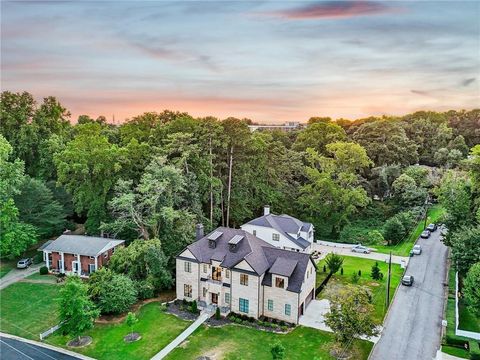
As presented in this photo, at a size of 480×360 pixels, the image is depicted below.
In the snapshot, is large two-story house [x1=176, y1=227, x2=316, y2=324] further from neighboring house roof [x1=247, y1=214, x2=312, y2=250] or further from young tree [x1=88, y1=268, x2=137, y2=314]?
neighboring house roof [x1=247, y1=214, x2=312, y2=250]

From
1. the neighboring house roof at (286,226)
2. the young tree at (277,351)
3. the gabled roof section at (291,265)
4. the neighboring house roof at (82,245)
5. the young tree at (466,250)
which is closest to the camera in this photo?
the young tree at (277,351)

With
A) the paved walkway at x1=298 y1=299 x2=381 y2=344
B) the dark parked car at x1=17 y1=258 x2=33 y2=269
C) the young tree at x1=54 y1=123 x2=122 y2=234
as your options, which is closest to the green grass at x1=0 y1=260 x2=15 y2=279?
the dark parked car at x1=17 y1=258 x2=33 y2=269

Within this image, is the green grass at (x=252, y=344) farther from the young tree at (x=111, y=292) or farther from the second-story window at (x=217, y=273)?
the young tree at (x=111, y=292)

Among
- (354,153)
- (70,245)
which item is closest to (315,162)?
(354,153)

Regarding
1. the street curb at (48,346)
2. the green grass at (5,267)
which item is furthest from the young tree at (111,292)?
the green grass at (5,267)

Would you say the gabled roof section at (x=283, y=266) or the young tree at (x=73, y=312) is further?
the gabled roof section at (x=283, y=266)

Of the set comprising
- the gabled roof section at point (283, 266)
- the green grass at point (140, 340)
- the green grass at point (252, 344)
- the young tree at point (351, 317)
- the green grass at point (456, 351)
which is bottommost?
the green grass at point (140, 340)

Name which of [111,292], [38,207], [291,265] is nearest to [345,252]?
[291,265]
